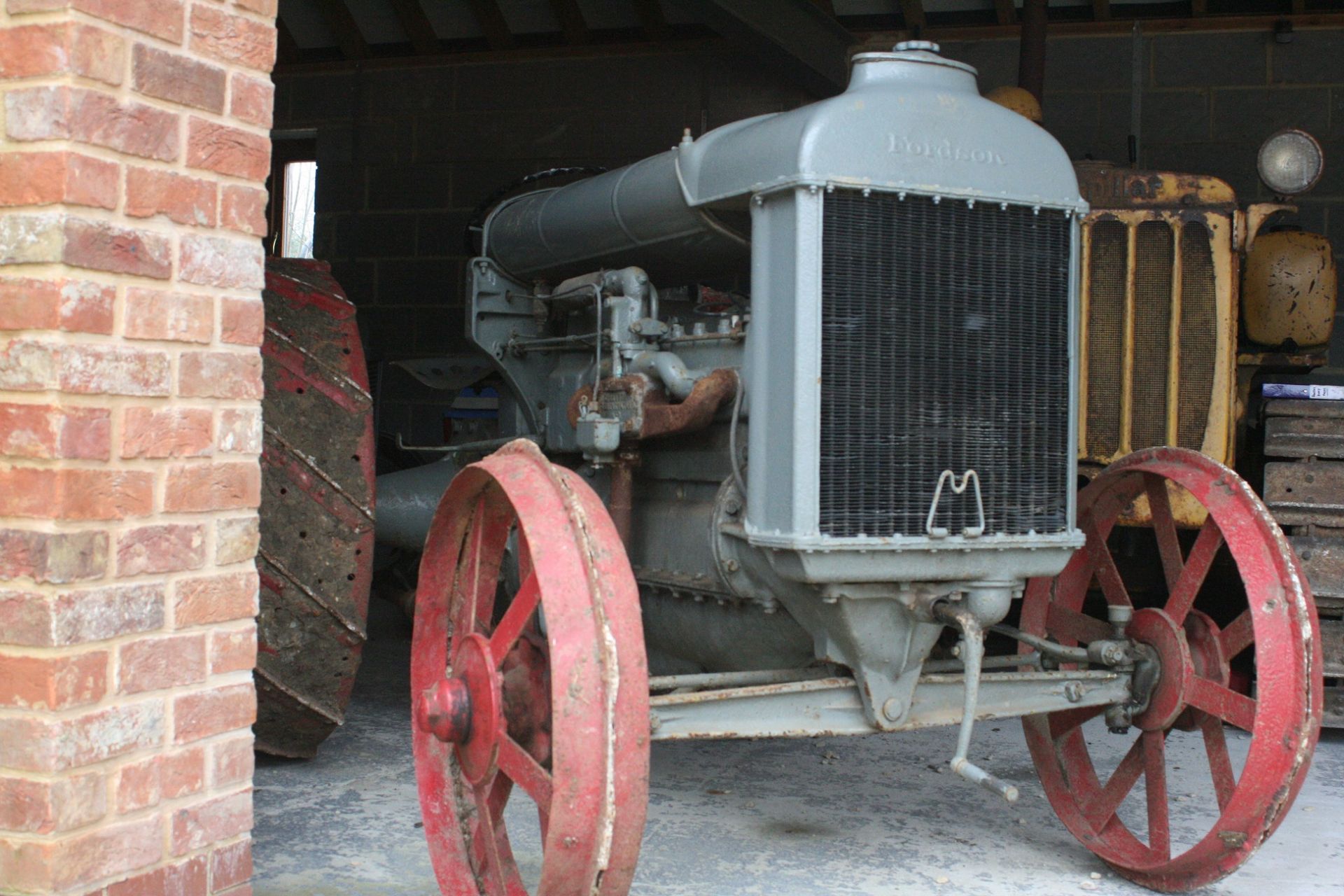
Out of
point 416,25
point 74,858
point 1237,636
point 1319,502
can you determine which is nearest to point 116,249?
point 74,858

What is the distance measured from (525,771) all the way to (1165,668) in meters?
1.43

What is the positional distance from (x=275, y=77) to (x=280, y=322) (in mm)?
5413

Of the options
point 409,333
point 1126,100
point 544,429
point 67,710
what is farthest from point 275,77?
point 67,710

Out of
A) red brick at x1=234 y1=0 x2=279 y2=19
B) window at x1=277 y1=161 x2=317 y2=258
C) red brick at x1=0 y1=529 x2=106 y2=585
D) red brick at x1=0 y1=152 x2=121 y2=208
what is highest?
window at x1=277 y1=161 x2=317 y2=258

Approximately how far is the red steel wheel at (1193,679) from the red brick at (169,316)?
6.44 feet

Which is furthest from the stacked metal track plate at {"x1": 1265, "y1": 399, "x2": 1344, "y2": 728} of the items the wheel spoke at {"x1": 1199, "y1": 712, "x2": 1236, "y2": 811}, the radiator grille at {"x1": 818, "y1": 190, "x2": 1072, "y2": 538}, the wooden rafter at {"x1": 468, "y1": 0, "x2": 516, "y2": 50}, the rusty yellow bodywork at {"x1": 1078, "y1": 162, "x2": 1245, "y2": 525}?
the wooden rafter at {"x1": 468, "y1": 0, "x2": 516, "y2": 50}

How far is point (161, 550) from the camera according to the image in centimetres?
218

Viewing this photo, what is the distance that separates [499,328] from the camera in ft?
13.8

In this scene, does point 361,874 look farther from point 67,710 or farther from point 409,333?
point 409,333

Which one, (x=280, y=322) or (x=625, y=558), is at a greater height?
(x=280, y=322)

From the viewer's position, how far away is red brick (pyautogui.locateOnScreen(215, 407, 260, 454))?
7.52 ft

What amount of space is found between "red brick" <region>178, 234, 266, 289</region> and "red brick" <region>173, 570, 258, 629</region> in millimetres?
452

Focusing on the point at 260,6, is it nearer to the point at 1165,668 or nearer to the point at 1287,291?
the point at 1165,668

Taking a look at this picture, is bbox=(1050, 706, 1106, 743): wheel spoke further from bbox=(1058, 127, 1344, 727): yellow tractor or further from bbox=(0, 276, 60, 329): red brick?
bbox=(0, 276, 60, 329): red brick
